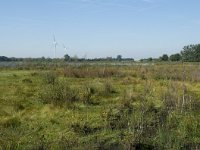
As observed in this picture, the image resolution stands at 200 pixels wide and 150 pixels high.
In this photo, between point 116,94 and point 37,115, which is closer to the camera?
point 37,115

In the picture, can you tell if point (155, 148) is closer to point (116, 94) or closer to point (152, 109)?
point (152, 109)

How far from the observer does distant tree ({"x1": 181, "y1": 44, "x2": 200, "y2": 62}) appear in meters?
96.0

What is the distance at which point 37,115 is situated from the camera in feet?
48.9

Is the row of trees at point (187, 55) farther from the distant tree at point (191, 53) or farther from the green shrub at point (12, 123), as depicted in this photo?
the green shrub at point (12, 123)

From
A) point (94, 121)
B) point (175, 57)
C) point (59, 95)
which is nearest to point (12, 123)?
point (94, 121)

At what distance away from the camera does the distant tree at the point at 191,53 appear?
315 feet

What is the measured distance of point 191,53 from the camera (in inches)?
3979

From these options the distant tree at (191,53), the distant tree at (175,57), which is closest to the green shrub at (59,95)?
the distant tree at (191,53)

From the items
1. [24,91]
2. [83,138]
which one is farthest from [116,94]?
[83,138]

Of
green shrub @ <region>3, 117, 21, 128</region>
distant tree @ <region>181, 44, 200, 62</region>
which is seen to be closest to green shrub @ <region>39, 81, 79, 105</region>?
green shrub @ <region>3, 117, 21, 128</region>

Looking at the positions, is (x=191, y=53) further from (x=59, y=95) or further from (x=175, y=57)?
(x=59, y=95)

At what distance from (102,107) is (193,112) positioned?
3622 mm

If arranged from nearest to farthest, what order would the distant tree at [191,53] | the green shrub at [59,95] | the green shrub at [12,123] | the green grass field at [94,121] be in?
the green grass field at [94,121] → the green shrub at [12,123] → the green shrub at [59,95] → the distant tree at [191,53]

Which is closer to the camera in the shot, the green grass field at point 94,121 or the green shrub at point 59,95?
the green grass field at point 94,121
